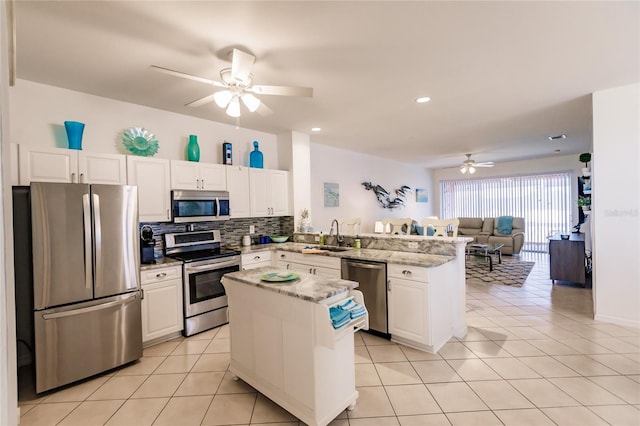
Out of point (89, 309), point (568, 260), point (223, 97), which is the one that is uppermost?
point (223, 97)

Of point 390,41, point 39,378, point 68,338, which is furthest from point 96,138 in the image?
point 390,41

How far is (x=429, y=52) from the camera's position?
246 centimetres

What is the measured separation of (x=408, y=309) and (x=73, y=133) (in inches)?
143

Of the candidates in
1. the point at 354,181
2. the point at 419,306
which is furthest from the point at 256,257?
the point at 354,181

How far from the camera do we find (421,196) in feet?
31.1

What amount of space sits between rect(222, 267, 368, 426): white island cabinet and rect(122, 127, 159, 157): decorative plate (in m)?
2.15

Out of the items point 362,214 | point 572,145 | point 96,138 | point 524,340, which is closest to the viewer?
point 524,340

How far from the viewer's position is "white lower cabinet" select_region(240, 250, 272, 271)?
387 cm

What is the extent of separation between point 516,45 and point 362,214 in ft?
15.7

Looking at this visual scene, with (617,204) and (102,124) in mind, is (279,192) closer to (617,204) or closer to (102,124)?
(102,124)

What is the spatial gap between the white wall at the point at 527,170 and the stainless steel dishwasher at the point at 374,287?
6.24 meters

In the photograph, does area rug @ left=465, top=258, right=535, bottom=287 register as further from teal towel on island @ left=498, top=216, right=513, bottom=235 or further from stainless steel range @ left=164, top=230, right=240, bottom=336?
stainless steel range @ left=164, top=230, right=240, bottom=336

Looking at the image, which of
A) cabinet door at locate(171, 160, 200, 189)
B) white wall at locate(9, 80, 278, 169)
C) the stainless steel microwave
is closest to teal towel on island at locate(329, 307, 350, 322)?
the stainless steel microwave

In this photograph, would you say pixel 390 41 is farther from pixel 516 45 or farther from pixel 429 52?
pixel 516 45
